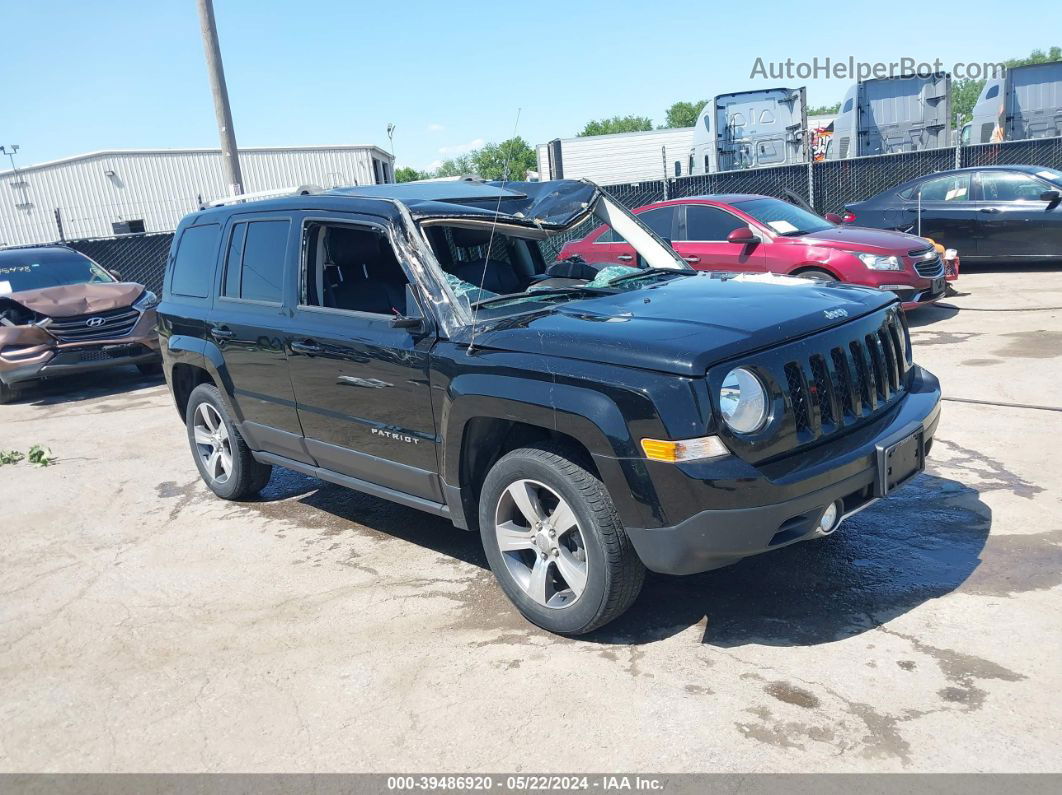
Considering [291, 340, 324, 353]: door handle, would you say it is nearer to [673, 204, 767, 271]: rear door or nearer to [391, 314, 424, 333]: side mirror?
[391, 314, 424, 333]: side mirror

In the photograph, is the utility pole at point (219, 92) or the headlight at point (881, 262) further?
the utility pole at point (219, 92)

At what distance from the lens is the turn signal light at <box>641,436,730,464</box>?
A: 3.17 metres

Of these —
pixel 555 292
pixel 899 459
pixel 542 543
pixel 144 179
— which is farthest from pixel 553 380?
pixel 144 179

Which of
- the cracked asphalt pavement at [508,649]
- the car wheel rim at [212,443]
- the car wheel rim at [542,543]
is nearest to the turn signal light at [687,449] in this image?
the car wheel rim at [542,543]

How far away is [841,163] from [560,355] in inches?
573

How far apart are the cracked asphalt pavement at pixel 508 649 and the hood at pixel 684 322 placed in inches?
48.0

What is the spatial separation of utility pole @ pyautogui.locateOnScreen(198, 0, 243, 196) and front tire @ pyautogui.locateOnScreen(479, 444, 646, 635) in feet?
35.3

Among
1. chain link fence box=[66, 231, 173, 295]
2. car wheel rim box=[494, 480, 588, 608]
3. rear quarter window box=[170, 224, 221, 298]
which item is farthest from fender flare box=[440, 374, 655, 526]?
chain link fence box=[66, 231, 173, 295]

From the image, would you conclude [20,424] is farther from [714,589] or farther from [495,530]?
[714,589]

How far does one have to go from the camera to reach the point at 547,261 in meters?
5.07

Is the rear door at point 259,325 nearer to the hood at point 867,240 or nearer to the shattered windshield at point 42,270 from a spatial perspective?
the hood at point 867,240

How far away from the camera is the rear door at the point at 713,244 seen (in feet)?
32.6

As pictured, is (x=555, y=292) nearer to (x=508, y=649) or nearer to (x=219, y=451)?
(x=508, y=649)

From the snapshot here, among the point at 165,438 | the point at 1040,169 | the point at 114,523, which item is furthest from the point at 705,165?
the point at 114,523
